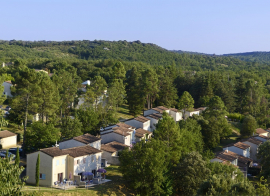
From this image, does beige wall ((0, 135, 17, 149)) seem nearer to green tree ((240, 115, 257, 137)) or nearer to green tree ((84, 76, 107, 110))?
green tree ((84, 76, 107, 110))

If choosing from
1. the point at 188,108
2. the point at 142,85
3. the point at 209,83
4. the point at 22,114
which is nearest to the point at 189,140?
the point at 188,108

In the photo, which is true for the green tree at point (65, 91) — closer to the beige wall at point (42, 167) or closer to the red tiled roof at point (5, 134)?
the red tiled roof at point (5, 134)

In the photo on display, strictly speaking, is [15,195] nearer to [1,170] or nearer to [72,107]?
[1,170]

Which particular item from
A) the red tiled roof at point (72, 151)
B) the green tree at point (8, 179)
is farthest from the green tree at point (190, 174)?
the green tree at point (8, 179)

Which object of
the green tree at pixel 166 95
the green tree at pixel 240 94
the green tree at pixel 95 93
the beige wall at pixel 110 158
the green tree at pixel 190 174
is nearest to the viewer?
the green tree at pixel 190 174

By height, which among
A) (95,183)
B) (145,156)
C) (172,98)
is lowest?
(95,183)

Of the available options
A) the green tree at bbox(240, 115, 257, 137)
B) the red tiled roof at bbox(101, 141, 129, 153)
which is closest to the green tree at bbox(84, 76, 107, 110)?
the red tiled roof at bbox(101, 141, 129, 153)
